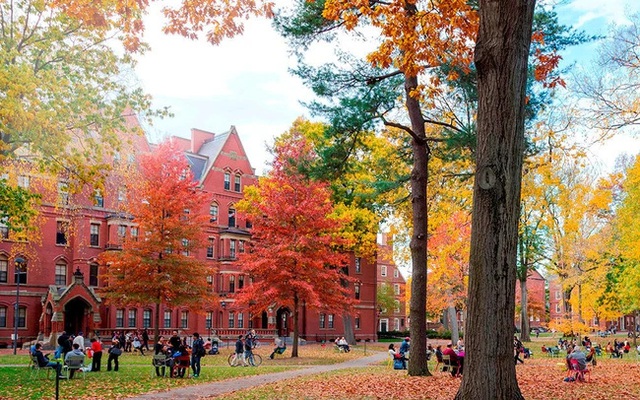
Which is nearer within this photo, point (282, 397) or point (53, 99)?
point (282, 397)

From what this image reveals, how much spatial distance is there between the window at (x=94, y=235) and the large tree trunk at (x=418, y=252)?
1436 inches

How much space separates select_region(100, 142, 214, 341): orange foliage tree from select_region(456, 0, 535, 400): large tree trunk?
2835 cm

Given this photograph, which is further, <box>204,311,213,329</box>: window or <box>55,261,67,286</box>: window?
<box>204,311,213,329</box>: window

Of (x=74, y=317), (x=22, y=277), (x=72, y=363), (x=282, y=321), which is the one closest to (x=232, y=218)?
(x=282, y=321)

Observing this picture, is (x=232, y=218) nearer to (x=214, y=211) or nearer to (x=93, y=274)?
(x=214, y=211)

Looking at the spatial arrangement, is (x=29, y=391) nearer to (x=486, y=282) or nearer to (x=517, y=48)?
(x=486, y=282)

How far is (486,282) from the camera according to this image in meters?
8.28

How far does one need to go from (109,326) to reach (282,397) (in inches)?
1525

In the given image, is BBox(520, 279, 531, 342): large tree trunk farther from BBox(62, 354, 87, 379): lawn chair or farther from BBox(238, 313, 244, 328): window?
BBox(62, 354, 87, 379): lawn chair

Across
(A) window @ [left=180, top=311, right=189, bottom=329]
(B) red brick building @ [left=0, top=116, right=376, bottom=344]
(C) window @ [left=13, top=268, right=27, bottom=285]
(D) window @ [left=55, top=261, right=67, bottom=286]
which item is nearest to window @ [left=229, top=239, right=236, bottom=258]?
(B) red brick building @ [left=0, top=116, right=376, bottom=344]

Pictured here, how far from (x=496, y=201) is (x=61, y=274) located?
45615 millimetres

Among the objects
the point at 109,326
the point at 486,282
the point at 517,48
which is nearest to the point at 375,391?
the point at 486,282

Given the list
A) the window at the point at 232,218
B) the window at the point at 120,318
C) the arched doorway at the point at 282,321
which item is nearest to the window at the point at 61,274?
the window at the point at 120,318

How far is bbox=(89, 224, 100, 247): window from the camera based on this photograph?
161ft
